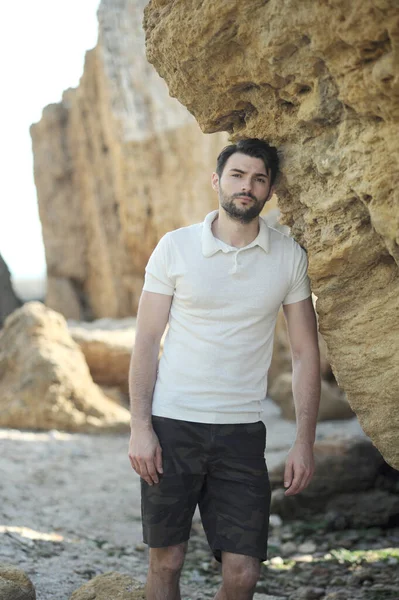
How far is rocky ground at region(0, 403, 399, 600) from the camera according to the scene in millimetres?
4191

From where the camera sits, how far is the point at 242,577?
3.01m

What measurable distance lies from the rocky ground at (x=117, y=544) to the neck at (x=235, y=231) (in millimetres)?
2022

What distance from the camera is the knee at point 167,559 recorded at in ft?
10.2

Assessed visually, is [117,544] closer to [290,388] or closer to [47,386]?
[47,386]

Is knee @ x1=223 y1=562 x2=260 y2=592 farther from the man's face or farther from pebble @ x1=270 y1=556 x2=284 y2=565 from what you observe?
pebble @ x1=270 y1=556 x2=284 y2=565

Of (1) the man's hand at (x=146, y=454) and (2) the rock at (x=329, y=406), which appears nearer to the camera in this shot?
(1) the man's hand at (x=146, y=454)

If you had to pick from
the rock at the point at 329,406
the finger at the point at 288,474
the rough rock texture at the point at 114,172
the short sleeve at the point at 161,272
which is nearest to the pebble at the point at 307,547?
the finger at the point at 288,474

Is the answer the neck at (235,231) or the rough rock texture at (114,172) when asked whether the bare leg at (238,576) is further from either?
the rough rock texture at (114,172)

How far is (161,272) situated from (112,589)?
1482 mm

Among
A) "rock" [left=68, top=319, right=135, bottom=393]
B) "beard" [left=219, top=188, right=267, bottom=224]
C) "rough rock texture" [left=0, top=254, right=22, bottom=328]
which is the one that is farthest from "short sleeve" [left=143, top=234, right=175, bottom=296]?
"rough rock texture" [left=0, top=254, right=22, bottom=328]

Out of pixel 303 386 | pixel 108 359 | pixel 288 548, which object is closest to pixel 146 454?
pixel 303 386

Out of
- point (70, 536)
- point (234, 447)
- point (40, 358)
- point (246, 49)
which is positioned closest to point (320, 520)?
point (70, 536)

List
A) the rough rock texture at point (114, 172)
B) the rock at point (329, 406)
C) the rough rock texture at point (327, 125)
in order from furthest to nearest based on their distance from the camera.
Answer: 1. the rough rock texture at point (114, 172)
2. the rock at point (329, 406)
3. the rough rock texture at point (327, 125)

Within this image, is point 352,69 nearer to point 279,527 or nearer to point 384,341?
point 384,341
